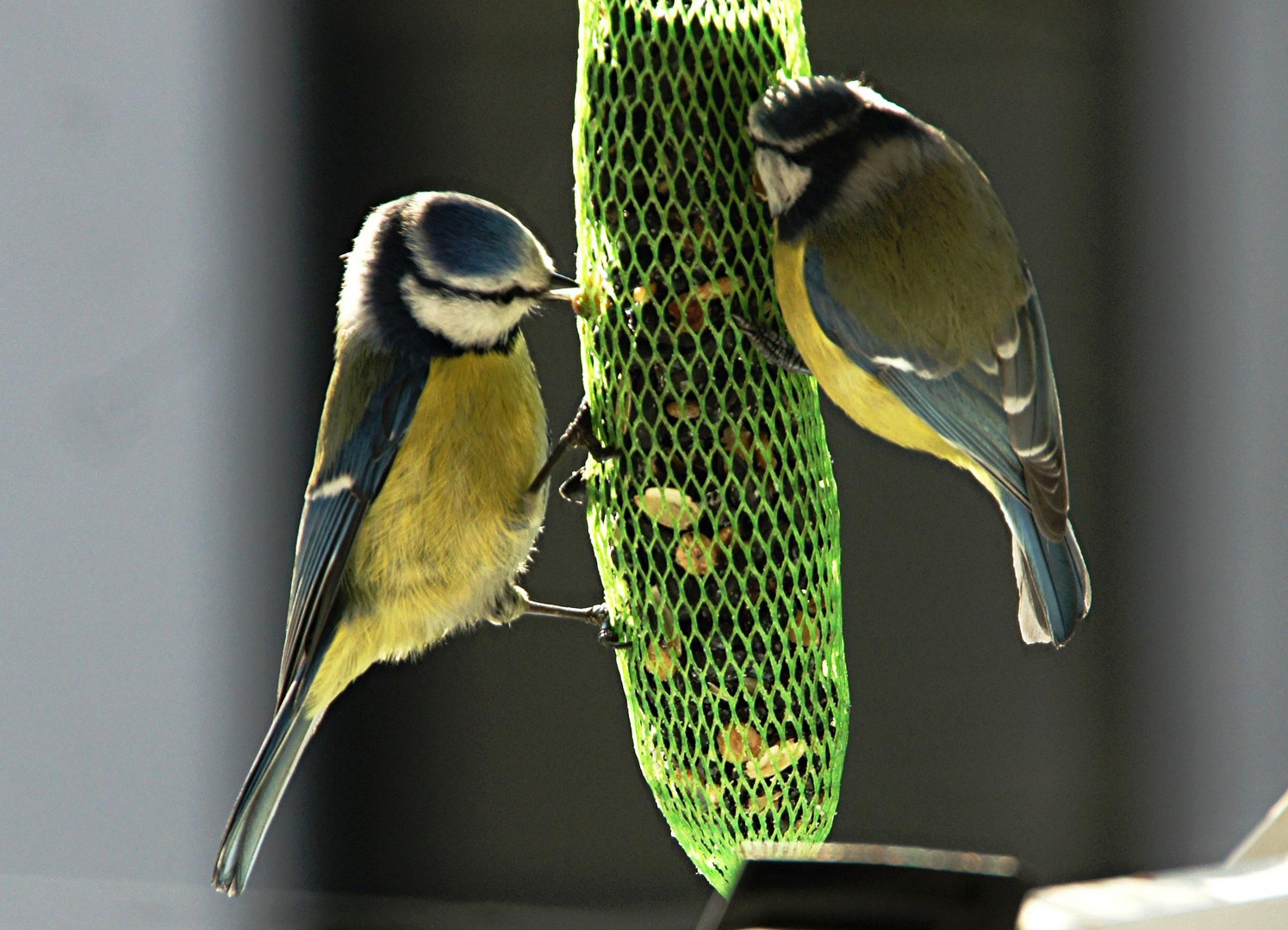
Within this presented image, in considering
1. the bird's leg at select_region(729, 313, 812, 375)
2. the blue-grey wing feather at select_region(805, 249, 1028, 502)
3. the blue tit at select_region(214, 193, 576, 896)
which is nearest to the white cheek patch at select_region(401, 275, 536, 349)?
the blue tit at select_region(214, 193, 576, 896)

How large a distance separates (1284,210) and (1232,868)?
4017mm

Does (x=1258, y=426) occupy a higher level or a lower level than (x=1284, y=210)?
lower

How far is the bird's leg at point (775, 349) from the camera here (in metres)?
1.88

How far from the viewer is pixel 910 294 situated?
1.81 metres

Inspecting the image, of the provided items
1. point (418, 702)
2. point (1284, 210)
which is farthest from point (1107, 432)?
point (418, 702)

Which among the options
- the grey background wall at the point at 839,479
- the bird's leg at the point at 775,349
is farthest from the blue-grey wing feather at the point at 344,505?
the grey background wall at the point at 839,479

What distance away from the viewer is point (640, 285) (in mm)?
1884

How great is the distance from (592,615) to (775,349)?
0.49 m

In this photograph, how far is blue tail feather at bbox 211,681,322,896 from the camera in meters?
2.13

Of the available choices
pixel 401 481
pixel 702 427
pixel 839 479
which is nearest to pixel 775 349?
pixel 702 427

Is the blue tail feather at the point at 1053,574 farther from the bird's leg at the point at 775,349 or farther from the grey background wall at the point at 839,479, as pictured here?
the grey background wall at the point at 839,479

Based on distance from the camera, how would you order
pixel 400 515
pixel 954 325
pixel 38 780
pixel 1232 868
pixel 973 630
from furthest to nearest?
pixel 973 630 < pixel 38 780 < pixel 400 515 < pixel 954 325 < pixel 1232 868

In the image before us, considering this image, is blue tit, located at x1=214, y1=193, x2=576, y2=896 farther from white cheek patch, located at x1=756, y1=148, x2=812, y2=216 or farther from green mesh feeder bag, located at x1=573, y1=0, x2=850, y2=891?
white cheek patch, located at x1=756, y1=148, x2=812, y2=216

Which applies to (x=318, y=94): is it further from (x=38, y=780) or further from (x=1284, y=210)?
(x=1284, y=210)
